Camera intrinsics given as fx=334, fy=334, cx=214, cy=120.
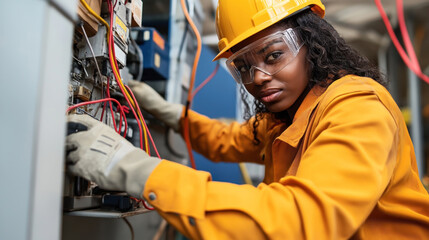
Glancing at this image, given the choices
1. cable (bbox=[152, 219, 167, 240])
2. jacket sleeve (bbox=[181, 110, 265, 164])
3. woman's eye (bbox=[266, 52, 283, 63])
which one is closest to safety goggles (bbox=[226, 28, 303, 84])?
woman's eye (bbox=[266, 52, 283, 63])

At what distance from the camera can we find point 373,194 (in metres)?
0.69

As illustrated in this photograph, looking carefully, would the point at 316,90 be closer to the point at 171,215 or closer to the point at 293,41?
the point at 293,41

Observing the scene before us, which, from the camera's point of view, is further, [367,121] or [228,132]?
[228,132]

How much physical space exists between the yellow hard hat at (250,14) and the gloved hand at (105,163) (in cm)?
58

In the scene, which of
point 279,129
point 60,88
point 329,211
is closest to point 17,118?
point 60,88

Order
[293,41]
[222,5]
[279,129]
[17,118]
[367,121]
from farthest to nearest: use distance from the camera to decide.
A: [279,129] → [222,5] → [293,41] → [367,121] → [17,118]

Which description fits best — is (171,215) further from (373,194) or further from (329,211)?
(373,194)

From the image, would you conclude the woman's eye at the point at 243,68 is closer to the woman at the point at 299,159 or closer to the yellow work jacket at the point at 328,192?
the woman at the point at 299,159

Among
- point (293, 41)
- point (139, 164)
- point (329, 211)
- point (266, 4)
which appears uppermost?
point (266, 4)

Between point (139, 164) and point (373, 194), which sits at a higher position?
point (139, 164)

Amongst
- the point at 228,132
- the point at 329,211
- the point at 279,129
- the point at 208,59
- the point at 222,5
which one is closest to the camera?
the point at 329,211

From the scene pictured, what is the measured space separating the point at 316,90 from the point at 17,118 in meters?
0.85

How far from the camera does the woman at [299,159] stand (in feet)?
2.16

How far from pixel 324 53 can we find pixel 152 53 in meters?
0.69
